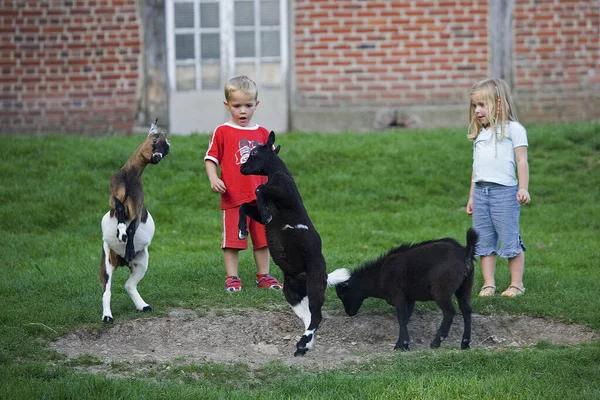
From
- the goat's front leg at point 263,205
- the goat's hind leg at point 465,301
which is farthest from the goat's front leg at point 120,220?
the goat's hind leg at point 465,301

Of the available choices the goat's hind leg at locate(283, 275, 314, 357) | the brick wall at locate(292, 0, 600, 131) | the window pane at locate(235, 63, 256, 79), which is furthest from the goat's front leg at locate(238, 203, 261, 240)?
the window pane at locate(235, 63, 256, 79)

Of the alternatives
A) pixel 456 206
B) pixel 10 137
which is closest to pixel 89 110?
pixel 10 137

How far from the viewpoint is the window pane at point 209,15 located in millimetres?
15516

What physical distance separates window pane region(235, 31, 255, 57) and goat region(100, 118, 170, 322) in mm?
Result: 9098

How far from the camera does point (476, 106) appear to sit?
301 inches

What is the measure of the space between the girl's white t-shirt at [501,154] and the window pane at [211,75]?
28.1 feet

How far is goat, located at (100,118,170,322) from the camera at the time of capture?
6531 millimetres

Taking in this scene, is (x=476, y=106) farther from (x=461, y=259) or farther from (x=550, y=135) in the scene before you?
(x=550, y=135)

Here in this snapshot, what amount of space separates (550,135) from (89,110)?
7512 mm

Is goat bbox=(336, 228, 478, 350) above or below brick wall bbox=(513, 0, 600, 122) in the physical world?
below

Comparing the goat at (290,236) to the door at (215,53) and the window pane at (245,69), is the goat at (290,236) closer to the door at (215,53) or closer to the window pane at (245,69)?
the door at (215,53)

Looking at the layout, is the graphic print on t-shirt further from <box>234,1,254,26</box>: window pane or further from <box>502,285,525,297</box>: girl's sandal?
<box>234,1,254,26</box>: window pane

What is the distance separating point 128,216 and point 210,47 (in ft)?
31.0

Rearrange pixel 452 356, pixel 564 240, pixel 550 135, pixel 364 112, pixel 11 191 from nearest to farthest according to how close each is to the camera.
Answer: pixel 452 356
pixel 564 240
pixel 11 191
pixel 550 135
pixel 364 112
